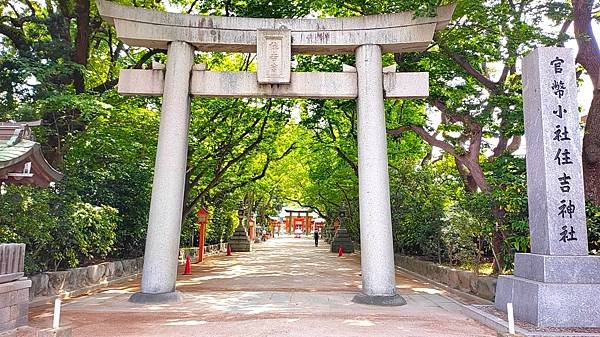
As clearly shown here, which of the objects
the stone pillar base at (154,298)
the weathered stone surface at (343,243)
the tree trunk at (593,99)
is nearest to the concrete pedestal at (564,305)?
the tree trunk at (593,99)

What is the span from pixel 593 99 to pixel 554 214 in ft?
17.3

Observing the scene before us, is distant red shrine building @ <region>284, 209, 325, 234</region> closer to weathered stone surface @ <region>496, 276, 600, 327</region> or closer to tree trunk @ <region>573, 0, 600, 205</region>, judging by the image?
tree trunk @ <region>573, 0, 600, 205</region>

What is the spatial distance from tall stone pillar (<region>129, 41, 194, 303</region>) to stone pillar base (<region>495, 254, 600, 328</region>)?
7.58 meters

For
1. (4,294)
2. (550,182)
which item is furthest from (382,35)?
(4,294)

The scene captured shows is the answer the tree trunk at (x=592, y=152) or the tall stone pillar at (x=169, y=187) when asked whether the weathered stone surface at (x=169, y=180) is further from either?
the tree trunk at (x=592, y=152)

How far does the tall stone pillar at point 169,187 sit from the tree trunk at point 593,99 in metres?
10.1

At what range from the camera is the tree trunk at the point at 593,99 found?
10.9 metres

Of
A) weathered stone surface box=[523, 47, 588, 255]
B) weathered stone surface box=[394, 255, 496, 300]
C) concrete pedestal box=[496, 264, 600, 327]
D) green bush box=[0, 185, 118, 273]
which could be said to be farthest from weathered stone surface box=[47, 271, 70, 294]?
weathered stone surface box=[523, 47, 588, 255]

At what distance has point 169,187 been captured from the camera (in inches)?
416

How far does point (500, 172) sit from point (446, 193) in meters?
5.13

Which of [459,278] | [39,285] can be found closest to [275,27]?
[39,285]

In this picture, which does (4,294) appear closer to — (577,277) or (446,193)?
(577,277)

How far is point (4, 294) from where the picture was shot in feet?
20.3

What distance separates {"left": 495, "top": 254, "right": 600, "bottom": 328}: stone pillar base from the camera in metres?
7.16
